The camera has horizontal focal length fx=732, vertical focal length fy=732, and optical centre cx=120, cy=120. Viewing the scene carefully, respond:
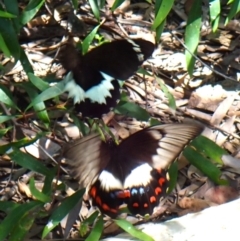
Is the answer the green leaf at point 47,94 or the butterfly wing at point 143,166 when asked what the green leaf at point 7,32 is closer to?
the green leaf at point 47,94

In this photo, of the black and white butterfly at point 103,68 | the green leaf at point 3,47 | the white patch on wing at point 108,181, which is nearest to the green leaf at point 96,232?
the white patch on wing at point 108,181

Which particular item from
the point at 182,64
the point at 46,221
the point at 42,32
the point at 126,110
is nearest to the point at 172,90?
the point at 182,64

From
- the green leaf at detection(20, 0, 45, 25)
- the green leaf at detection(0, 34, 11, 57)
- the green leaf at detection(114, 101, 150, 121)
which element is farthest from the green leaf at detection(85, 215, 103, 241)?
the green leaf at detection(20, 0, 45, 25)

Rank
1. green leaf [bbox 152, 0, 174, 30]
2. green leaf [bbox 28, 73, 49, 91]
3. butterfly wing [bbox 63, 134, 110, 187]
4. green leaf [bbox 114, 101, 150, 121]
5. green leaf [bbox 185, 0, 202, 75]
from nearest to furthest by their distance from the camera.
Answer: butterfly wing [bbox 63, 134, 110, 187] < green leaf [bbox 152, 0, 174, 30] < green leaf [bbox 28, 73, 49, 91] < green leaf [bbox 185, 0, 202, 75] < green leaf [bbox 114, 101, 150, 121]

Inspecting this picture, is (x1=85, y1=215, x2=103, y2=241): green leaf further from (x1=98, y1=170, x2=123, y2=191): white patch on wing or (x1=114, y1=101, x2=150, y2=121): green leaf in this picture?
(x1=114, y1=101, x2=150, y2=121): green leaf

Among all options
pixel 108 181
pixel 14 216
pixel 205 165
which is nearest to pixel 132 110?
pixel 205 165

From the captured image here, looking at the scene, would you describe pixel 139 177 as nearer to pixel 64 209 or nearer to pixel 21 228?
pixel 64 209
